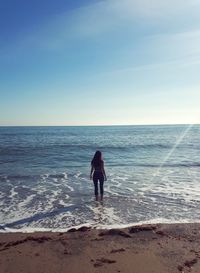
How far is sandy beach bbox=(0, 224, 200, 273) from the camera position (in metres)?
5.81

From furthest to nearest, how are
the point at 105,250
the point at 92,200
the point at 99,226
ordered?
the point at 92,200 → the point at 99,226 → the point at 105,250

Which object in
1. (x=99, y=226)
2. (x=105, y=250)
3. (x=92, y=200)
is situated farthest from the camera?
(x=92, y=200)

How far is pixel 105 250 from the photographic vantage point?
665 cm

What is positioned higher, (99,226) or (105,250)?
(105,250)

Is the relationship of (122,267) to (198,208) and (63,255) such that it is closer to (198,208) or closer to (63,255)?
(63,255)

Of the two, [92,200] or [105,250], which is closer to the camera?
[105,250]

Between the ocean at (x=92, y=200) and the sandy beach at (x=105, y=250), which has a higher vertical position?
the sandy beach at (x=105, y=250)

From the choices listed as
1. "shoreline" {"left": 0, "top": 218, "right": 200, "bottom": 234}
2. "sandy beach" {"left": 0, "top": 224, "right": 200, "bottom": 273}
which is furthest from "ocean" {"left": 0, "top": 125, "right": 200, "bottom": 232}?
"sandy beach" {"left": 0, "top": 224, "right": 200, "bottom": 273}

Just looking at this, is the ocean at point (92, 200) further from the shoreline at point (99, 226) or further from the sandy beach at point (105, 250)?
the sandy beach at point (105, 250)

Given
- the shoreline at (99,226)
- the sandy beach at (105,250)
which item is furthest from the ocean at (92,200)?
the sandy beach at (105,250)

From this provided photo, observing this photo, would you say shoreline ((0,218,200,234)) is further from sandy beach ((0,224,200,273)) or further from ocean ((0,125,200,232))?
sandy beach ((0,224,200,273))

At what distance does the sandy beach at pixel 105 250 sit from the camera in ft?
19.1

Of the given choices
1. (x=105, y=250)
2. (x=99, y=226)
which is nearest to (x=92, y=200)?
(x=99, y=226)

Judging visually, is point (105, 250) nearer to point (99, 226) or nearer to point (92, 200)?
point (99, 226)
